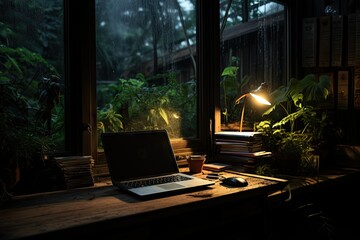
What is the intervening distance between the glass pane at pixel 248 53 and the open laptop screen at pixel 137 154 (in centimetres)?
87

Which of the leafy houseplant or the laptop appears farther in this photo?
the leafy houseplant

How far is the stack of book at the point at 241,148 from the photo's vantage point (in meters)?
2.21

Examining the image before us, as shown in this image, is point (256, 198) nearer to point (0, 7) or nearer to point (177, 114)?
point (177, 114)

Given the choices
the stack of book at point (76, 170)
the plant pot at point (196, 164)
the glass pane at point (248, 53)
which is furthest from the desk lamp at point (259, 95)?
the stack of book at point (76, 170)

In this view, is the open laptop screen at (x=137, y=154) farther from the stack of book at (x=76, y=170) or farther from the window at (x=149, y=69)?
the window at (x=149, y=69)

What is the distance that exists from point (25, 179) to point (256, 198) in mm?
1173

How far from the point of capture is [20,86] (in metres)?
1.65

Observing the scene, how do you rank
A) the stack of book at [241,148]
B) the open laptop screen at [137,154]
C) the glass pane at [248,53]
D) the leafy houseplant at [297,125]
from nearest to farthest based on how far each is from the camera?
the open laptop screen at [137,154] → the stack of book at [241,148] → the leafy houseplant at [297,125] → the glass pane at [248,53]

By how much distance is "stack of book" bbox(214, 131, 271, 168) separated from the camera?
2.21 meters

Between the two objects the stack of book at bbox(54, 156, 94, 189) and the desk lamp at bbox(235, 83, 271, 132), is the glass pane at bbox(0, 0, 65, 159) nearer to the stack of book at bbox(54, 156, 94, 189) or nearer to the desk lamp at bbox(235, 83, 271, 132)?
the stack of book at bbox(54, 156, 94, 189)

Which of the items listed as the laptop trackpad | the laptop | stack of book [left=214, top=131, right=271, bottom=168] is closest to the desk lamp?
stack of book [left=214, top=131, right=271, bottom=168]

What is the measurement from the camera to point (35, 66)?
69.6 inches

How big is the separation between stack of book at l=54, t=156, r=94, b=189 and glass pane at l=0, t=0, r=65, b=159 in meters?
0.10

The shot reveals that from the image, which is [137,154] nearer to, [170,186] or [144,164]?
[144,164]
